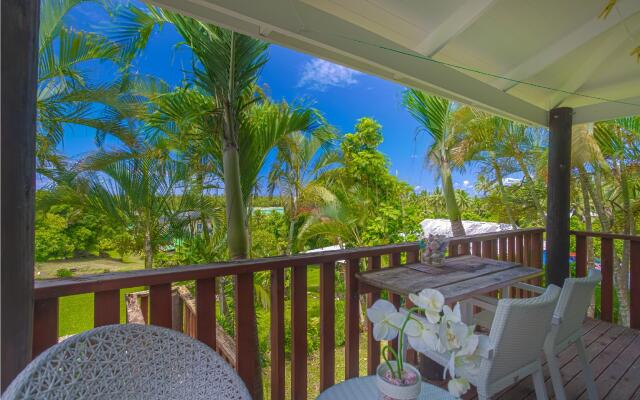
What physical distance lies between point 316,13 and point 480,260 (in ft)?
6.33

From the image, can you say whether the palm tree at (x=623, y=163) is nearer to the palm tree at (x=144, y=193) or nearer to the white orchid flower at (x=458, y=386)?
the white orchid flower at (x=458, y=386)

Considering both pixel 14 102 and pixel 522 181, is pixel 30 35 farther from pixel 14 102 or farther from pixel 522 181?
pixel 522 181

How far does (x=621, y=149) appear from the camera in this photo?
5.90 m

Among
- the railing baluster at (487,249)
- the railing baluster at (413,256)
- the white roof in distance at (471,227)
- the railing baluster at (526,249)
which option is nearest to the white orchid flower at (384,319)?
the railing baluster at (413,256)

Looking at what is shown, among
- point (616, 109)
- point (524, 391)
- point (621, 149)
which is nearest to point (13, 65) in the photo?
point (524, 391)

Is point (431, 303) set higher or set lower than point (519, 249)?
higher

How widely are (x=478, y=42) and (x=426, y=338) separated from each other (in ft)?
7.70

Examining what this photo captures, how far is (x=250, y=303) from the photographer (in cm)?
154

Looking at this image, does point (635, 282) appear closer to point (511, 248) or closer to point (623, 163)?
point (511, 248)

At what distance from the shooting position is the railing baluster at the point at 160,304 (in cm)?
130

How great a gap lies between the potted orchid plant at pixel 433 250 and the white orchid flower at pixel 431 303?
1.42 meters

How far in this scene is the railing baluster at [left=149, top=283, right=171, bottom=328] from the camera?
1.30m

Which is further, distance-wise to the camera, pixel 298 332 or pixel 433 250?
pixel 433 250

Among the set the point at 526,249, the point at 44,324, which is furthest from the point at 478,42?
the point at 44,324
